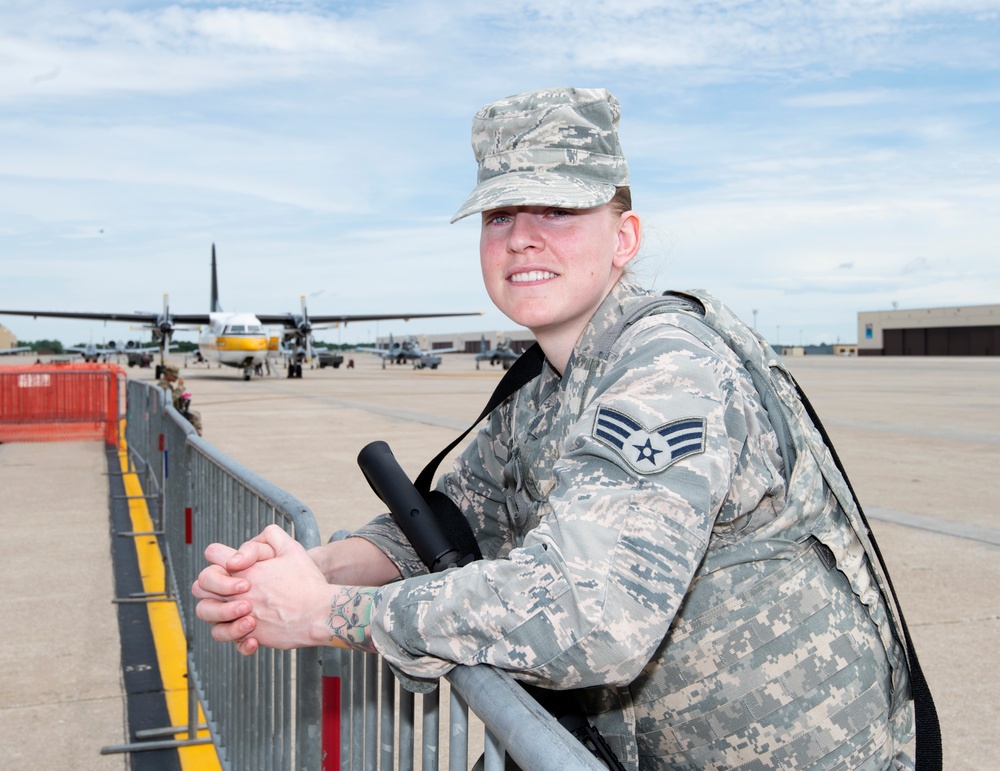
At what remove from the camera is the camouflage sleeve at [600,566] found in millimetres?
1396

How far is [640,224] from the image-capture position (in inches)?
80.7

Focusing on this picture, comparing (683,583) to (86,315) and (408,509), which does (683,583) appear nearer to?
(408,509)

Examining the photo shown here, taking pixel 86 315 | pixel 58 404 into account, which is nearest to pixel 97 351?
pixel 86 315

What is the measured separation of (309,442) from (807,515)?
13.7m

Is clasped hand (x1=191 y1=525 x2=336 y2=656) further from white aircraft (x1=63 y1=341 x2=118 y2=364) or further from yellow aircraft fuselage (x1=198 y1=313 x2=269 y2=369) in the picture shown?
white aircraft (x1=63 y1=341 x2=118 y2=364)

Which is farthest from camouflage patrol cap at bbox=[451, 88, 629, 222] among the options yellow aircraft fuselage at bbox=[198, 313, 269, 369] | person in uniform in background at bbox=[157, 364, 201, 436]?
yellow aircraft fuselage at bbox=[198, 313, 269, 369]

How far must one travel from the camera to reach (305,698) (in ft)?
7.64

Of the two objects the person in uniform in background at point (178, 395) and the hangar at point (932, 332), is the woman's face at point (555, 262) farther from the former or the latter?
the hangar at point (932, 332)

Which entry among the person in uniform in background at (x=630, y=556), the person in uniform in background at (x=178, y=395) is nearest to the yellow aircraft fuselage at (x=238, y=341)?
the person in uniform in background at (x=178, y=395)

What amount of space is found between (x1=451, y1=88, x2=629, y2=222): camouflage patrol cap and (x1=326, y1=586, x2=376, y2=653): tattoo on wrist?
0.75m

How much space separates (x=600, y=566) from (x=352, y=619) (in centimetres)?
47

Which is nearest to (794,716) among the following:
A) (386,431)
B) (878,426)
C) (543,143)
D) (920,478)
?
(543,143)

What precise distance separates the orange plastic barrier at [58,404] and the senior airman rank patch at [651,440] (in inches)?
616

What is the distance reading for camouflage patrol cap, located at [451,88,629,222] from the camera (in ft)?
5.94
